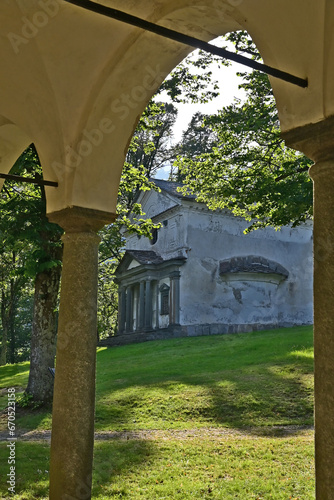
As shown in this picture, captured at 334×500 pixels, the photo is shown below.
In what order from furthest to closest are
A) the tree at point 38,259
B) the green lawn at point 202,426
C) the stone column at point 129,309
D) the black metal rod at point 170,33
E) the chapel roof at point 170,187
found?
1. the stone column at point 129,309
2. the chapel roof at point 170,187
3. the tree at point 38,259
4. the green lawn at point 202,426
5. the black metal rod at point 170,33

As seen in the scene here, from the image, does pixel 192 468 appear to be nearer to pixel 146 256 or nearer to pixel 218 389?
pixel 218 389

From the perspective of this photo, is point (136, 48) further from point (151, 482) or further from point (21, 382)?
point (21, 382)

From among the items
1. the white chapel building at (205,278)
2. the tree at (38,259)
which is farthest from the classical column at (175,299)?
the tree at (38,259)

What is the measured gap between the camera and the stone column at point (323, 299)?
3.17 meters

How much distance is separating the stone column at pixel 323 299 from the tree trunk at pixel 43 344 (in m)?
10.1

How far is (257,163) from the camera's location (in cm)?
1341

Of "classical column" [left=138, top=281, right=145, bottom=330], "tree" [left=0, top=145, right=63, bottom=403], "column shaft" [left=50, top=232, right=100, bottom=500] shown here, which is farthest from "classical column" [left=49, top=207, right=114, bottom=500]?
"classical column" [left=138, top=281, right=145, bottom=330]

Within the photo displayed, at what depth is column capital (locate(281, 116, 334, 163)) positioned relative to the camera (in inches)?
136

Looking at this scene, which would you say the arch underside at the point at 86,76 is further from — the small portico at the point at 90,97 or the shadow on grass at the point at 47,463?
the shadow on grass at the point at 47,463

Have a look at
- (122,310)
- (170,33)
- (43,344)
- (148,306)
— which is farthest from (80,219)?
(122,310)

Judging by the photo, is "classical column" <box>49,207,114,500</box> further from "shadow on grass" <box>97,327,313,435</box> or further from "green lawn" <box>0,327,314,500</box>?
"shadow on grass" <box>97,327,313,435</box>

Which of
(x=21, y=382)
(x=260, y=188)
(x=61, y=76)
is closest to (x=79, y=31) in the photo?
(x=61, y=76)

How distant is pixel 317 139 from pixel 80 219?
2.93 meters

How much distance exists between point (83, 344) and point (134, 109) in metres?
2.63
